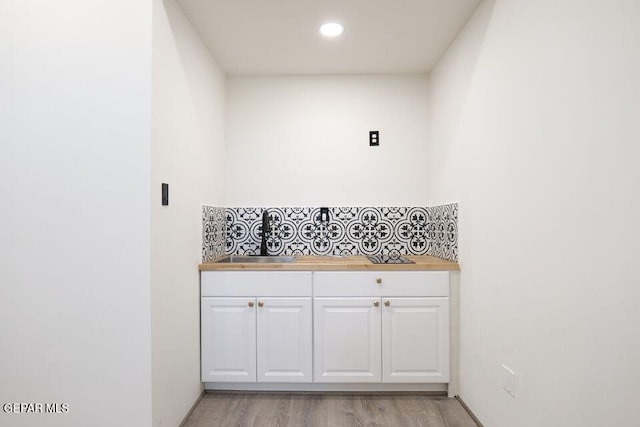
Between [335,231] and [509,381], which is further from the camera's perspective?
[335,231]

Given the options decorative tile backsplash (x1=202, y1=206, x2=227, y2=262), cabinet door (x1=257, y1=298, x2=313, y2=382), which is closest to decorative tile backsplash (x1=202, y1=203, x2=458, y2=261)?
decorative tile backsplash (x1=202, y1=206, x2=227, y2=262)

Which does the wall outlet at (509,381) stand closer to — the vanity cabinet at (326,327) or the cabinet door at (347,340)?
the vanity cabinet at (326,327)

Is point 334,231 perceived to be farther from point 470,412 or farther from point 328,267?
point 470,412

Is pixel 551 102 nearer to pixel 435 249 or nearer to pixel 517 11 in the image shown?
pixel 517 11

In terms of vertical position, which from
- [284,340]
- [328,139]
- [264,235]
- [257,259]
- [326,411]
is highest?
[328,139]

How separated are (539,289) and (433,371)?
1117mm

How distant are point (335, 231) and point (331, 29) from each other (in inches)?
58.3

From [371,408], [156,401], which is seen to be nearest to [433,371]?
[371,408]

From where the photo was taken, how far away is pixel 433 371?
88.8 inches

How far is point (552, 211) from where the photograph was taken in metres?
1.33

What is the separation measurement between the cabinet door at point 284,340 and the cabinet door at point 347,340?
7 centimetres

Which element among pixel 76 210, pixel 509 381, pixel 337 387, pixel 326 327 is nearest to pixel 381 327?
pixel 326 327

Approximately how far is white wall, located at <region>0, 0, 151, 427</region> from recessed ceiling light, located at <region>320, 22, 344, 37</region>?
1.03m

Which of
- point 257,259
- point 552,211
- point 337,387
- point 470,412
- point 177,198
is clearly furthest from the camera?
point 257,259
